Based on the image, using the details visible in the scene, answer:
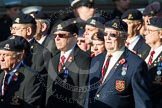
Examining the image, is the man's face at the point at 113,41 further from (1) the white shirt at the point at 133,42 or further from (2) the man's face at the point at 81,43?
(1) the white shirt at the point at 133,42

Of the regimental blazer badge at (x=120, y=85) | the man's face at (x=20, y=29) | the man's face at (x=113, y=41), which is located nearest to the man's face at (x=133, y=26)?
the man's face at (x=20, y=29)

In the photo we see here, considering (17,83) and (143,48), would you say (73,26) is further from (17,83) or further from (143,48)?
(17,83)

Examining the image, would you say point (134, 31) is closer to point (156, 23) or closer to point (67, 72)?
point (156, 23)

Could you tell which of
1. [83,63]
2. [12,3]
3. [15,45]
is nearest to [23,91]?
[15,45]

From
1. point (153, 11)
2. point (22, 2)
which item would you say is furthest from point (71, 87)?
point (22, 2)

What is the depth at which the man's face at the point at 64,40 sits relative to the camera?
9.31 m

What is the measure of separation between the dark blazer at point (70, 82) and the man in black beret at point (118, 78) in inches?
17.5

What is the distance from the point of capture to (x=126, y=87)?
8.24 meters

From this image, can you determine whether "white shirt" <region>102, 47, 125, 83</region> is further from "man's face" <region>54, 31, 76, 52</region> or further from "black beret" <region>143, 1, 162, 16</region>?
"black beret" <region>143, 1, 162, 16</region>

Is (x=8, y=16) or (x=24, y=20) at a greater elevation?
(x=24, y=20)

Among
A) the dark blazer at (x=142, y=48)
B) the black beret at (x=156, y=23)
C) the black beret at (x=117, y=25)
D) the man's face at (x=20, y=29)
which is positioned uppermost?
the black beret at (x=117, y=25)

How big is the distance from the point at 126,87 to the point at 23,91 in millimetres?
1245

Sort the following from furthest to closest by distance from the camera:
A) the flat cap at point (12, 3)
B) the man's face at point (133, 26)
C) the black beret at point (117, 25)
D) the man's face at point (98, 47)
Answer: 1. the flat cap at point (12, 3)
2. the man's face at point (133, 26)
3. the man's face at point (98, 47)
4. the black beret at point (117, 25)

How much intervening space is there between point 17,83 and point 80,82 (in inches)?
50.9
